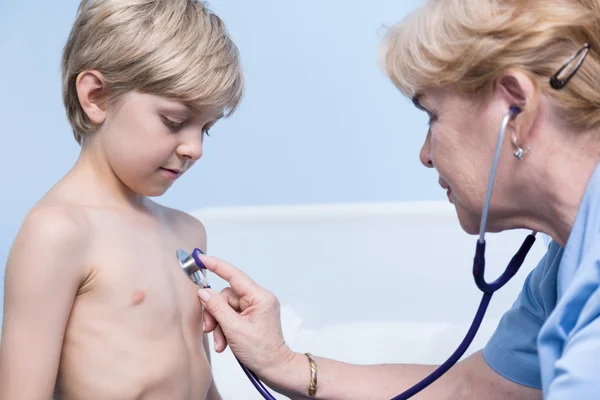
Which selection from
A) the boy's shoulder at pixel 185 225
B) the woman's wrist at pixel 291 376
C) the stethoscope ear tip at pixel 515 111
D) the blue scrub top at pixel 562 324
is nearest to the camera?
the blue scrub top at pixel 562 324

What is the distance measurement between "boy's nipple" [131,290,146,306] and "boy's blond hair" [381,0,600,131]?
1.62 ft

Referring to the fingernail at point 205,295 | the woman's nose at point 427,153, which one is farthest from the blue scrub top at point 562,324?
the fingernail at point 205,295

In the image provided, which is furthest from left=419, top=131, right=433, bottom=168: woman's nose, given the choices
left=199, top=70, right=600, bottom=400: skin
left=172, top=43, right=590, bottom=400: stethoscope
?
left=172, top=43, right=590, bottom=400: stethoscope

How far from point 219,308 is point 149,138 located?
0.83ft

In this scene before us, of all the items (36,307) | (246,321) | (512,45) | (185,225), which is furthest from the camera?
(185,225)

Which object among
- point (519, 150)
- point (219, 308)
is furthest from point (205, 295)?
point (519, 150)

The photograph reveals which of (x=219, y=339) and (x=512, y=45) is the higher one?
(x=512, y=45)

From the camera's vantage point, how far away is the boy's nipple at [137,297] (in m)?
1.22

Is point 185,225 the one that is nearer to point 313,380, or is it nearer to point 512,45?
point 313,380

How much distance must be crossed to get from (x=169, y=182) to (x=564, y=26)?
57 cm

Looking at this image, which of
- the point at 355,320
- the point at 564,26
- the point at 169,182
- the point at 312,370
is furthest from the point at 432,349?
the point at 564,26

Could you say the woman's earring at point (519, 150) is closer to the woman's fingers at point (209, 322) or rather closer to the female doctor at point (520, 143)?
the female doctor at point (520, 143)

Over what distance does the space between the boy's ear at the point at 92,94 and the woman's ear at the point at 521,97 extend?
54 cm

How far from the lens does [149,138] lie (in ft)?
3.90
